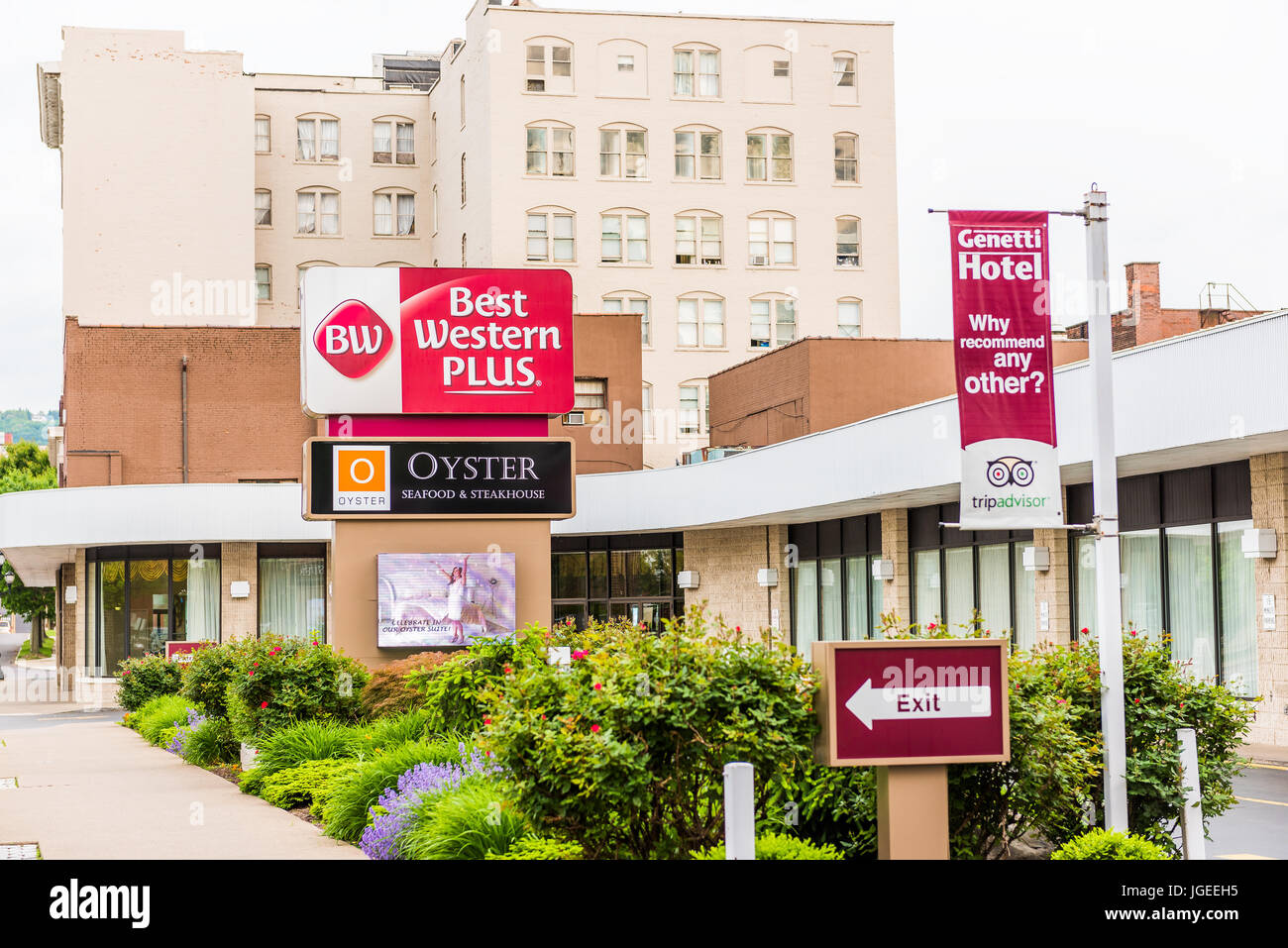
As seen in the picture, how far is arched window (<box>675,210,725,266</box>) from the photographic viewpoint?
2660 inches

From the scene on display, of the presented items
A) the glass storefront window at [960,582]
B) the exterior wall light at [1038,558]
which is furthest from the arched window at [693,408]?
A: the exterior wall light at [1038,558]

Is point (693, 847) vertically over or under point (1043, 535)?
under

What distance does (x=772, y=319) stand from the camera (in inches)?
2660

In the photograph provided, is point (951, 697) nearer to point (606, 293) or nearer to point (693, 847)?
point (693, 847)

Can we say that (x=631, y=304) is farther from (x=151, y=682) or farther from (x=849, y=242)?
(x=151, y=682)

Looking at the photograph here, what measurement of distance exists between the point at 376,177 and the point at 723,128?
713 inches

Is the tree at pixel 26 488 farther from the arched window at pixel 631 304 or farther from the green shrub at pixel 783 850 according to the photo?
the green shrub at pixel 783 850

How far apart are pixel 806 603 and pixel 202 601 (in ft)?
57.9

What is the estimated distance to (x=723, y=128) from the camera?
223 ft

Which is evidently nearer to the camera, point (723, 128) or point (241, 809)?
point (241, 809)

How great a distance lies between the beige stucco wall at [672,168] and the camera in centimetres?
6625
